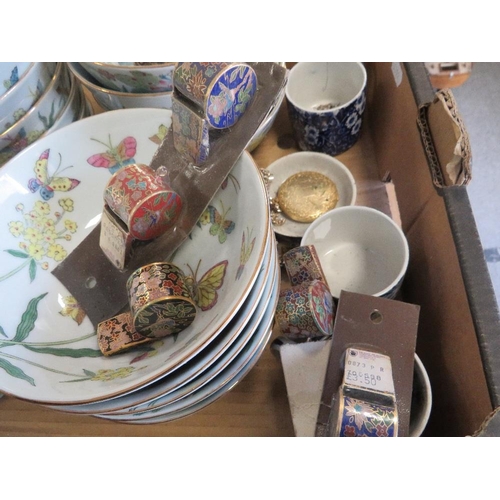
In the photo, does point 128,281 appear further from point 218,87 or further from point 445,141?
point 445,141

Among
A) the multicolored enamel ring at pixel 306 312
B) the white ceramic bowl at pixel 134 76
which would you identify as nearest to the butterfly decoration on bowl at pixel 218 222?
the multicolored enamel ring at pixel 306 312

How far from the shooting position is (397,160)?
69 cm

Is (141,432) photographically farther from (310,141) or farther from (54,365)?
(310,141)

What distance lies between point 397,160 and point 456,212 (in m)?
0.20

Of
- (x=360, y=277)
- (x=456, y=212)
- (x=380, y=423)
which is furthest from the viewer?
(x=360, y=277)

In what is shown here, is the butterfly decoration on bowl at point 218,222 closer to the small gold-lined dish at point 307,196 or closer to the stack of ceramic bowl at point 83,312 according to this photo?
the stack of ceramic bowl at point 83,312

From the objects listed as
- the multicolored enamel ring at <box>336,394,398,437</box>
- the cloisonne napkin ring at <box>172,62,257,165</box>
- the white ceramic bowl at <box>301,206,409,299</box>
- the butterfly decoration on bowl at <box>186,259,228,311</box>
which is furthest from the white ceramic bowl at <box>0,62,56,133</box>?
the multicolored enamel ring at <box>336,394,398,437</box>

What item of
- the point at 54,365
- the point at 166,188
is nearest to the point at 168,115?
the point at 166,188

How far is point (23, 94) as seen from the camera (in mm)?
583

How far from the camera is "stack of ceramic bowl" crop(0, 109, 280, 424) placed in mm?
392

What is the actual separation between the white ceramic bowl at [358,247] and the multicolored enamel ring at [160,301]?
0.25 metres

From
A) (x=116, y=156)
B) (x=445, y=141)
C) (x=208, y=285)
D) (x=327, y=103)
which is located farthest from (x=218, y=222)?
(x=327, y=103)

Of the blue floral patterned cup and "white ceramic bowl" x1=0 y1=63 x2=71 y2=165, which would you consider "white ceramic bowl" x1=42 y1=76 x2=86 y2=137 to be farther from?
the blue floral patterned cup

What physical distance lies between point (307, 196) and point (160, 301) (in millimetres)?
388
